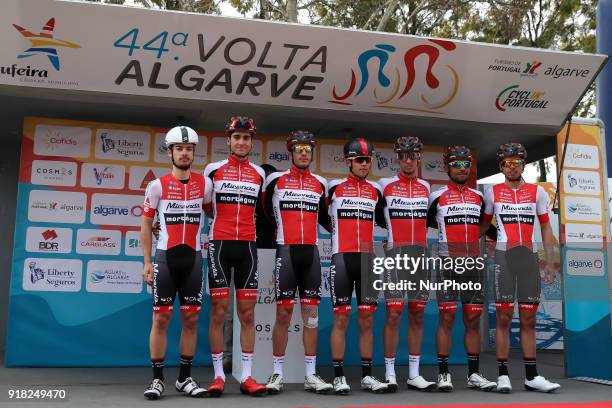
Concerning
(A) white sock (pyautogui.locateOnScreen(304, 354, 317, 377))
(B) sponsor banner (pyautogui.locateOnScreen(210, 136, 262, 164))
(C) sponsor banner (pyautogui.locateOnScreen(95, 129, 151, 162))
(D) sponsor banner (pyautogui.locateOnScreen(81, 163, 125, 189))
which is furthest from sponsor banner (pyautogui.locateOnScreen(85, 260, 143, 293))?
(A) white sock (pyautogui.locateOnScreen(304, 354, 317, 377))

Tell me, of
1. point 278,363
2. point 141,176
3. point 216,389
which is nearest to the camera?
point 216,389

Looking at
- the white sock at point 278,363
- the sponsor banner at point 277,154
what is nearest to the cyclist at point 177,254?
the white sock at point 278,363

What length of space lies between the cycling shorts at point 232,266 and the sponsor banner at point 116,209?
194 centimetres

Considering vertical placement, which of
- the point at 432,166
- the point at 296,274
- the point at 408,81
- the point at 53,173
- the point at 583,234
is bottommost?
the point at 296,274

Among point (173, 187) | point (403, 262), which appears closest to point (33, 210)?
point (173, 187)

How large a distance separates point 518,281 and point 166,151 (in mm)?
3836

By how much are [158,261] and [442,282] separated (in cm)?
246

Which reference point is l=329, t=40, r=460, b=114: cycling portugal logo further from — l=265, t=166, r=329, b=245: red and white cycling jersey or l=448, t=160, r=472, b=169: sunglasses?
l=265, t=166, r=329, b=245: red and white cycling jersey

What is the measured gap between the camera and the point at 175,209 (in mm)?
4754

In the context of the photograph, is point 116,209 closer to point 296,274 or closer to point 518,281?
point 296,274

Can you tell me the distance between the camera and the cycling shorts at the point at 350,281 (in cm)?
506

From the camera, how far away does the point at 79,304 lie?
20.6ft

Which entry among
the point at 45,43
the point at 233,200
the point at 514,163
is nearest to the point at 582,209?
the point at 514,163

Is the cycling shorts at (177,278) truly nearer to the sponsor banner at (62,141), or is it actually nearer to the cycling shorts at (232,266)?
the cycling shorts at (232,266)
